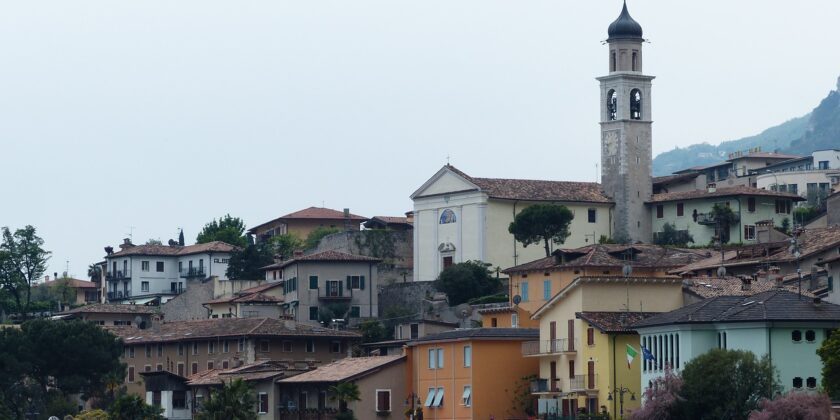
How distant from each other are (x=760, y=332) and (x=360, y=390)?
21.3 meters

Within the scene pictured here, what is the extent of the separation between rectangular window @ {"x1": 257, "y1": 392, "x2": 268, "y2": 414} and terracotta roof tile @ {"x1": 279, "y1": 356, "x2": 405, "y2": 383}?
3.84 ft

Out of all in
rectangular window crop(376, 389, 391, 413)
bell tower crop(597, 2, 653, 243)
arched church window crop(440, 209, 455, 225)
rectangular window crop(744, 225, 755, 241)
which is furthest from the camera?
bell tower crop(597, 2, 653, 243)

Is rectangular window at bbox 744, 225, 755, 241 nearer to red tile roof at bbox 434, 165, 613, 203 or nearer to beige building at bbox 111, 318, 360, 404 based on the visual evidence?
red tile roof at bbox 434, 165, 613, 203

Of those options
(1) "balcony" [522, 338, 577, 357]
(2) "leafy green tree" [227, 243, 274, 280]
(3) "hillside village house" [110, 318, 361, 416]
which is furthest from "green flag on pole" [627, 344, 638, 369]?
(2) "leafy green tree" [227, 243, 274, 280]

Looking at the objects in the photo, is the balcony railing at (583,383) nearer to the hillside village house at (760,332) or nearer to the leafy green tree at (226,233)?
the hillside village house at (760,332)

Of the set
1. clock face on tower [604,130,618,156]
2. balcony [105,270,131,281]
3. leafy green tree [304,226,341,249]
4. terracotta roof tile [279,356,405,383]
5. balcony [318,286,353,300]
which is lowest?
terracotta roof tile [279,356,405,383]

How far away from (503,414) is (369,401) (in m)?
6.62

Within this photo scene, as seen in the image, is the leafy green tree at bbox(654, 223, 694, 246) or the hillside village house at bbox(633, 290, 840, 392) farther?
the leafy green tree at bbox(654, 223, 694, 246)

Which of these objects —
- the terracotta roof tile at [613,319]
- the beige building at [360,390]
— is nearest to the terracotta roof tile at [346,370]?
the beige building at [360,390]

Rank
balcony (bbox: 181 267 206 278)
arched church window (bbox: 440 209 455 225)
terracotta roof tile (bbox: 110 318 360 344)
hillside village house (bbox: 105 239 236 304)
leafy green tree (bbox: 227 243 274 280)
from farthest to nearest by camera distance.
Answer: hillside village house (bbox: 105 239 236 304), balcony (bbox: 181 267 206 278), leafy green tree (bbox: 227 243 274 280), arched church window (bbox: 440 209 455 225), terracotta roof tile (bbox: 110 318 360 344)

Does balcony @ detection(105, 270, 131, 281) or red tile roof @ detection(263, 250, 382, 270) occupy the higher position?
balcony @ detection(105, 270, 131, 281)

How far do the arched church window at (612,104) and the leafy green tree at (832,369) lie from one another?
69447 millimetres

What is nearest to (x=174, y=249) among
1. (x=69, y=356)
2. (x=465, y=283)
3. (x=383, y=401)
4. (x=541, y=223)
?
(x=541, y=223)

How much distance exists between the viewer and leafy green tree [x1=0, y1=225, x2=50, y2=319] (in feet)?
451
